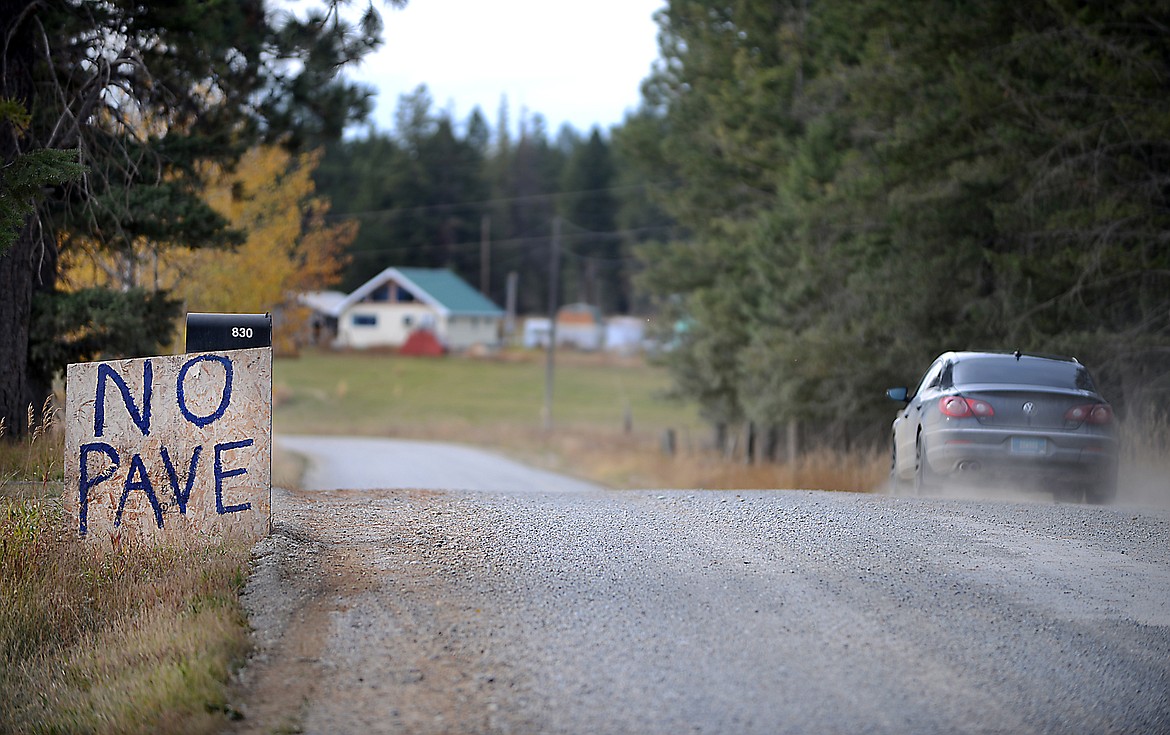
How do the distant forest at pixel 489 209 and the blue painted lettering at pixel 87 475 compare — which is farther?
the distant forest at pixel 489 209

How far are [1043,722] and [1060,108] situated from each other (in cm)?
1503

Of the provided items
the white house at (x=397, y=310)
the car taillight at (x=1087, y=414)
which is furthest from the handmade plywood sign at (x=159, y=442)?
the white house at (x=397, y=310)

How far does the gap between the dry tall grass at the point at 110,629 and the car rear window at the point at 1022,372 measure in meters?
8.27

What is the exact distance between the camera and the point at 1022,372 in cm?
1312

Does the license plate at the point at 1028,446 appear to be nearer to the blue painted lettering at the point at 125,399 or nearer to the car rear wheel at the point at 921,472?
the car rear wheel at the point at 921,472

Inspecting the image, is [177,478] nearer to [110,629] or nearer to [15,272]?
[110,629]

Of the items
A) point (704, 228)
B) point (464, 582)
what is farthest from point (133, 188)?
point (704, 228)

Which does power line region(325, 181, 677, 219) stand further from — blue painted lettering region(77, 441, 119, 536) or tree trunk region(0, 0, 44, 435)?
blue painted lettering region(77, 441, 119, 536)

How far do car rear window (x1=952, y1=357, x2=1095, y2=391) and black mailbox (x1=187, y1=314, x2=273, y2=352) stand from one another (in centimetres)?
776

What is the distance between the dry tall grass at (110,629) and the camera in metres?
6.05

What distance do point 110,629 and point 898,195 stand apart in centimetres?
1550

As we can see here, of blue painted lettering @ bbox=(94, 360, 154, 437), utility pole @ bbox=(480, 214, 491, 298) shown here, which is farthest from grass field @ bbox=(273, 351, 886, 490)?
blue painted lettering @ bbox=(94, 360, 154, 437)

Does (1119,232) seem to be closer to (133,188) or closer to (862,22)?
(862,22)

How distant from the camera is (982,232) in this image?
20.5m
